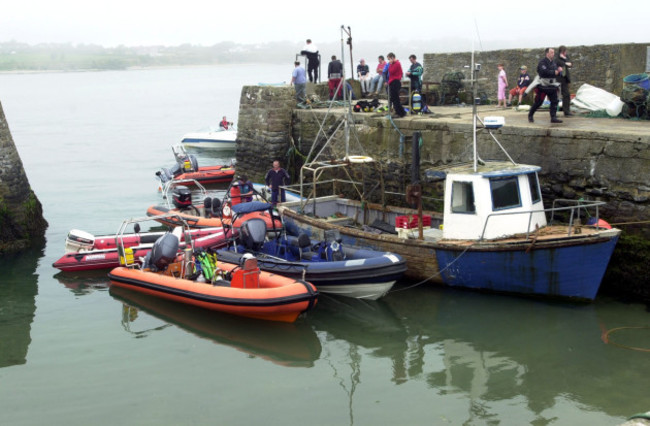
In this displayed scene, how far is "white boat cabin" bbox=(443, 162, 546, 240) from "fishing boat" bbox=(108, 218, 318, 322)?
8.89 feet

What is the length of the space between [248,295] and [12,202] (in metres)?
7.47

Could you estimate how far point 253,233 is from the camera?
40.7 feet

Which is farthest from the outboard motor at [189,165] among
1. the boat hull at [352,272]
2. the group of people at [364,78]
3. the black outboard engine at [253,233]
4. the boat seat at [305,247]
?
the boat hull at [352,272]

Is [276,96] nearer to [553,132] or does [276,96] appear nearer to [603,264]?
[553,132]

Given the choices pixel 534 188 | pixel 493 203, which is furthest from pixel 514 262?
pixel 534 188

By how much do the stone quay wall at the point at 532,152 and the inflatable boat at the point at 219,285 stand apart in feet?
12.2

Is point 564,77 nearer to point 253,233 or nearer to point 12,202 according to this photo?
point 253,233

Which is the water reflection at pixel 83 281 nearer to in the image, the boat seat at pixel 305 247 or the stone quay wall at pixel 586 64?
the boat seat at pixel 305 247

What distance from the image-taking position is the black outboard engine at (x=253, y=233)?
1241 centimetres

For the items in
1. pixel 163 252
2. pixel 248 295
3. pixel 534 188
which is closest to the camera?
pixel 248 295

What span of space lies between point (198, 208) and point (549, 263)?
28.9 ft

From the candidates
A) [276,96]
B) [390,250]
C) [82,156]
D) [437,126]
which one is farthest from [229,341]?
[82,156]

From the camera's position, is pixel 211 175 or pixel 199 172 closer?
pixel 211 175

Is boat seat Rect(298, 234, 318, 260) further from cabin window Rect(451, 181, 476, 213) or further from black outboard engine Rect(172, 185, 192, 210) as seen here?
black outboard engine Rect(172, 185, 192, 210)
